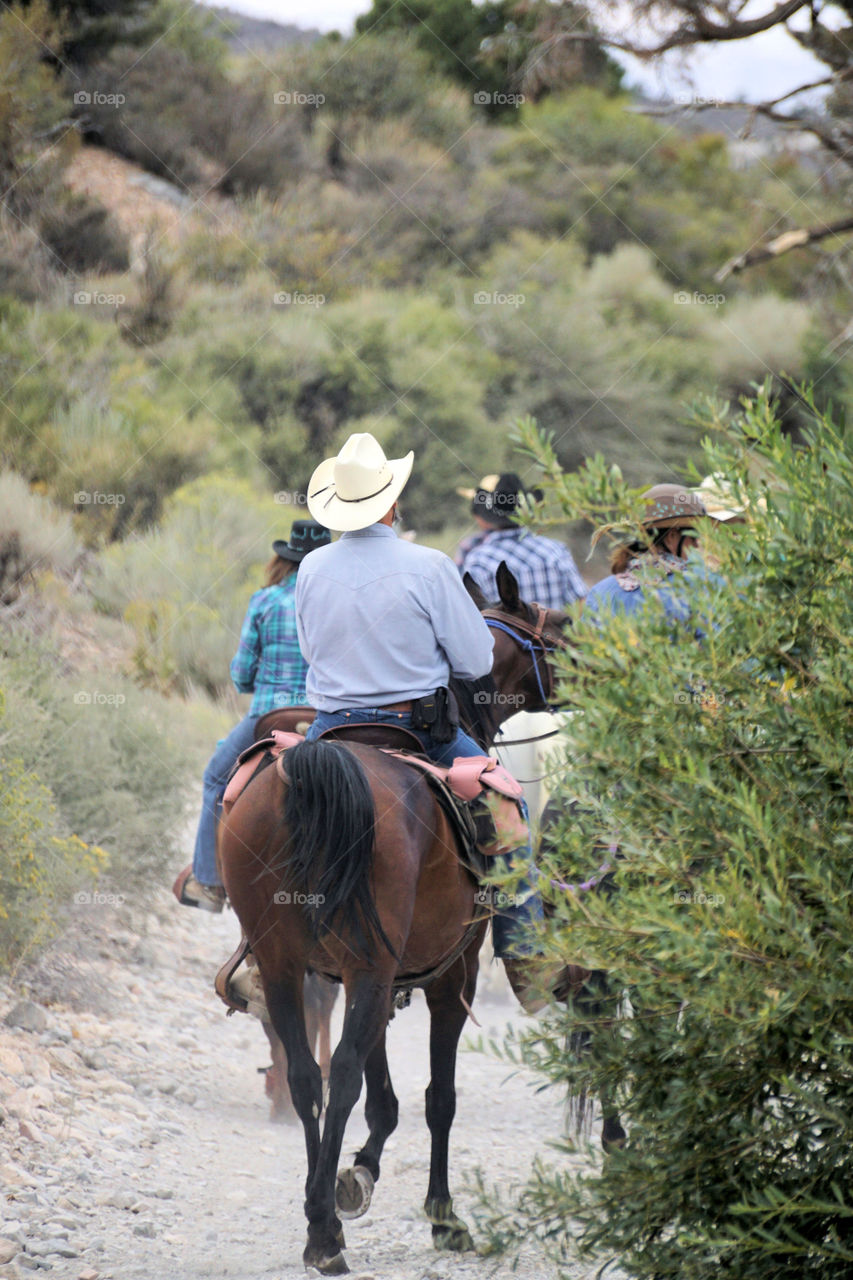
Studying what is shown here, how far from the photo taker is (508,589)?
5.25 meters

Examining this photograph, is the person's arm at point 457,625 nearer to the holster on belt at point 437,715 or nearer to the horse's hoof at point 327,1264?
the holster on belt at point 437,715

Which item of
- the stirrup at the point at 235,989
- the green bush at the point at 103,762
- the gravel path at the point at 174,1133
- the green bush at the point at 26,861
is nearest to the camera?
the gravel path at the point at 174,1133

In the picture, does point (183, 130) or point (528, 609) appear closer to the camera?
point (528, 609)

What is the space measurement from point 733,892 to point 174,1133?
414cm

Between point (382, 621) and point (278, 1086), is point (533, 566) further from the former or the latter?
point (382, 621)

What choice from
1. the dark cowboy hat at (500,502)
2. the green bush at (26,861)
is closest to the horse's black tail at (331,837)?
the green bush at (26,861)

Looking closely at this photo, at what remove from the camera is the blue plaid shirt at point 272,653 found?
6.09 metres

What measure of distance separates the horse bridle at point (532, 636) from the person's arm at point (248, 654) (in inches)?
55.3

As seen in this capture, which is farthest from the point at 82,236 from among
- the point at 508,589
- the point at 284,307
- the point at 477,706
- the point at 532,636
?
the point at 477,706

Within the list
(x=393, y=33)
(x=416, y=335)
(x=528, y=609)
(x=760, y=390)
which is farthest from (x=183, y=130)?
(x=760, y=390)

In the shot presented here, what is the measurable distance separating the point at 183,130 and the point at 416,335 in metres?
8.64

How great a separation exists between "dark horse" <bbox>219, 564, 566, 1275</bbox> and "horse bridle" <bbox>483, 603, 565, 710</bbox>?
108cm

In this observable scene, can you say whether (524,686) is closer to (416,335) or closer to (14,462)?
(14,462)

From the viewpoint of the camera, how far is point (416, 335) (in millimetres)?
20500
